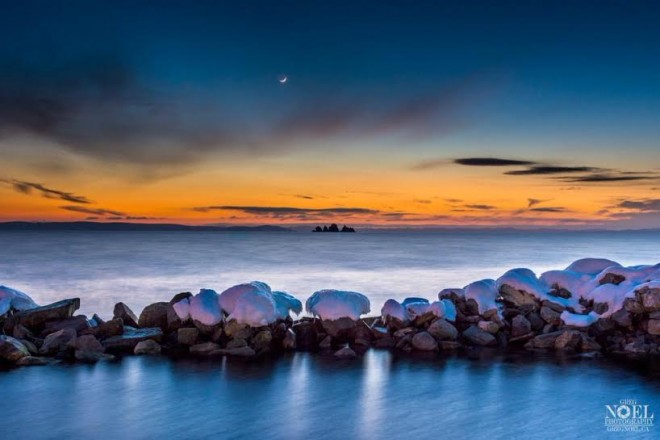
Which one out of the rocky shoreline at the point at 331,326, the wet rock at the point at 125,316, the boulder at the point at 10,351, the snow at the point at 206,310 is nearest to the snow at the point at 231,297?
the rocky shoreline at the point at 331,326

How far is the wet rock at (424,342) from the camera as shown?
13.4 meters

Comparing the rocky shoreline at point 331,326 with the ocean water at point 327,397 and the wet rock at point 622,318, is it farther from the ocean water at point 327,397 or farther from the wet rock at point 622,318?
the ocean water at point 327,397

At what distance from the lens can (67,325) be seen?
13500mm

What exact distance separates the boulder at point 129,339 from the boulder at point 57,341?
2.28 ft

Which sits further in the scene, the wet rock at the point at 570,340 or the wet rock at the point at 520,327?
the wet rock at the point at 520,327

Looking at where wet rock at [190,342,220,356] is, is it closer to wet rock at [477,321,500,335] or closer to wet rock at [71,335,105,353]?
wet rock at [71,335,105,353]

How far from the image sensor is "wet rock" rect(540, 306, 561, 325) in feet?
47.4

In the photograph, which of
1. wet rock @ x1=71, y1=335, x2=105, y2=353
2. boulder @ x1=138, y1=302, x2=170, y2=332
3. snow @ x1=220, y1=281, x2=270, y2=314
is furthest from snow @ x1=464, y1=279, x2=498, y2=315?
wet rock @ x1=71, y1=335, x2=105, y2=353

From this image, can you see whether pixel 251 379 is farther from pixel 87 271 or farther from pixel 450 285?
pixel 87 271

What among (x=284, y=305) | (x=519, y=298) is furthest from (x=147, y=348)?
(x=519, y=298)

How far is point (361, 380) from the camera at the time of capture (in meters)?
11.4

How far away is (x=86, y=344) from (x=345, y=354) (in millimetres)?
5417

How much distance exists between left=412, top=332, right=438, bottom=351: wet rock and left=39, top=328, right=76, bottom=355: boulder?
7.35 meters

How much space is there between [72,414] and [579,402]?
838 cm
